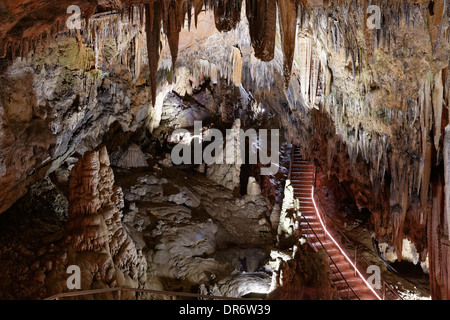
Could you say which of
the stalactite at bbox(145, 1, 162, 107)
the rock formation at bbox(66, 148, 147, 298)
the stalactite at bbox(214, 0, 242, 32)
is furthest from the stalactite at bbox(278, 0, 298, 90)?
the rock formation at bbox(66, 148, 147, 298)

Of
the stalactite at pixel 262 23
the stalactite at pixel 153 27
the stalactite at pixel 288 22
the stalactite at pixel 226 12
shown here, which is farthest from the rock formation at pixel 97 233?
the stalactite at pixel 288 22

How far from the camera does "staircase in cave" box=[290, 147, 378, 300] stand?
7645mm

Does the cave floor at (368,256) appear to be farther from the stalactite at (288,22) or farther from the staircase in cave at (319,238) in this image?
the stalactite at (288,22)

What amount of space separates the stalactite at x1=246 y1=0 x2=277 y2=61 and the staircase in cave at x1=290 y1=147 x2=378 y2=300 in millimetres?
5117

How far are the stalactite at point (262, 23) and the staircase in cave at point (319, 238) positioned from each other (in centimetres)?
512

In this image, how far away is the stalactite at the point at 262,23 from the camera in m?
4.93

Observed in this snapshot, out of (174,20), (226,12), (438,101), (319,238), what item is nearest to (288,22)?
(226,12)

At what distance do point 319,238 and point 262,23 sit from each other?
22.7ft

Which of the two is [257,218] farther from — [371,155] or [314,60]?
[314,60]

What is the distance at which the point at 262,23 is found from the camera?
498 centimetres

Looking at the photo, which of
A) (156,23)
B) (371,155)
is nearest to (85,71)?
(156,23)

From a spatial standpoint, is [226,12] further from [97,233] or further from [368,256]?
[368,256]

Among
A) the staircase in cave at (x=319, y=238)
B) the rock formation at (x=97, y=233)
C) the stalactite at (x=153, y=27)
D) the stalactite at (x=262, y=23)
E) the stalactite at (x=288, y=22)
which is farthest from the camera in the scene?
the staircase in cave at (x=319, y=238)

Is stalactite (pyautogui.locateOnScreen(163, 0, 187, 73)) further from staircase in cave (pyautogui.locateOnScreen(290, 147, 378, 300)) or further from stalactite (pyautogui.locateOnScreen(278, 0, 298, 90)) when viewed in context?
staircase in cave (pyautogui.locateOnScreen(290, 147, 378, 300))
